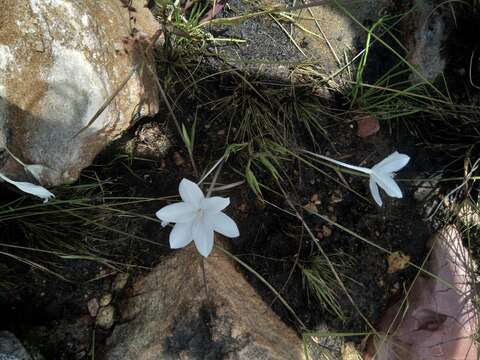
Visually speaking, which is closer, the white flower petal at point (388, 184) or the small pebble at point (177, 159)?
the white flower petal at point (388, 184)

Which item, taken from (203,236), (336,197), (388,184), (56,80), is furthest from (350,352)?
(56,80)

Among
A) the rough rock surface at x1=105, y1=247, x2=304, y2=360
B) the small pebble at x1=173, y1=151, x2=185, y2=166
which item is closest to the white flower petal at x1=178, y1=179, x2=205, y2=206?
the rough rock surface at x1=105, y1=247, x2=304, y2=360

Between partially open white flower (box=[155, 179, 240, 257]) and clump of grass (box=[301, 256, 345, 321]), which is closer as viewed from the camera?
partially open white flower (box=[155, 179, 240, 257])

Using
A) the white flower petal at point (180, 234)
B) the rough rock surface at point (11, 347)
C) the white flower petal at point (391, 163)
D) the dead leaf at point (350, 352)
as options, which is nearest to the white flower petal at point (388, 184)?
the white flower petal at point (391, 163)

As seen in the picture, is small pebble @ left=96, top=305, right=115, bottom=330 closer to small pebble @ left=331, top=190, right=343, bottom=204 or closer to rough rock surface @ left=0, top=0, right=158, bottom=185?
rough rock surface @ left=0, top=0, right=158, bottom=185

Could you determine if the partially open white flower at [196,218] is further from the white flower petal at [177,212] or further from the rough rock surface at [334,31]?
the rough rock surface at [334,31]

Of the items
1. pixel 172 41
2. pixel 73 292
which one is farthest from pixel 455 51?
pixel 73 292
